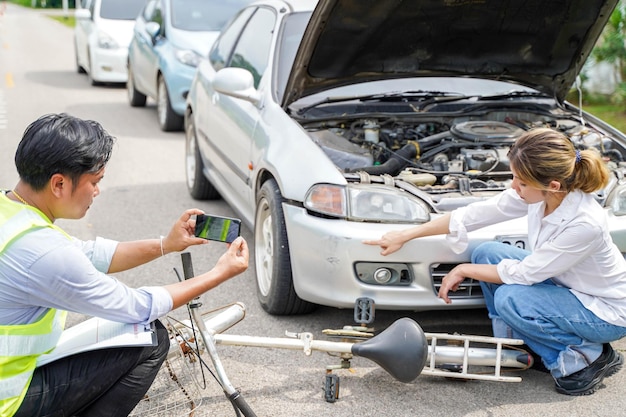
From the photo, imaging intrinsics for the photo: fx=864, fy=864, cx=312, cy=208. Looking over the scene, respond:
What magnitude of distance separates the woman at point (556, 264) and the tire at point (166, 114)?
6605 millimetres

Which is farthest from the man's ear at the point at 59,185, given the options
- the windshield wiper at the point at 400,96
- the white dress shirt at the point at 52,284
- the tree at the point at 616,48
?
the tree at the point at 616,48

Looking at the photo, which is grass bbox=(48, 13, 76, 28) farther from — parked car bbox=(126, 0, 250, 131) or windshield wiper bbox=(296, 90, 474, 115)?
windshield wiper bbox=(296, 90, 474, 115)

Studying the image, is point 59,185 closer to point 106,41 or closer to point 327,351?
point 327,351

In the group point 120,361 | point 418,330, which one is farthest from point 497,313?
point 120,361

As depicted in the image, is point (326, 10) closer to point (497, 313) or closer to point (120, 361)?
point (497, 313)

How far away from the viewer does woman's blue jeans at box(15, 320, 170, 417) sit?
2.88 m

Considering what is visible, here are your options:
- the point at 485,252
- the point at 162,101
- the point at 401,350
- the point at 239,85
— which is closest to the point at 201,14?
the point at 162,101

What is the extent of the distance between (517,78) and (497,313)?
7.46ft

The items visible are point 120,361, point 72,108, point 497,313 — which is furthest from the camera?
point 72,108

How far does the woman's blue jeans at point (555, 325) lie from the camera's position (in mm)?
3725

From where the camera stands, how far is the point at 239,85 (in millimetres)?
5098

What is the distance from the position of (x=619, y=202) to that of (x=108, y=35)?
10.2m

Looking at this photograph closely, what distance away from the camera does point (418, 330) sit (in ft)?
11.1

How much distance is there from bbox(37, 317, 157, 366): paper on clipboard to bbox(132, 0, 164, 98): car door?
7486mm
